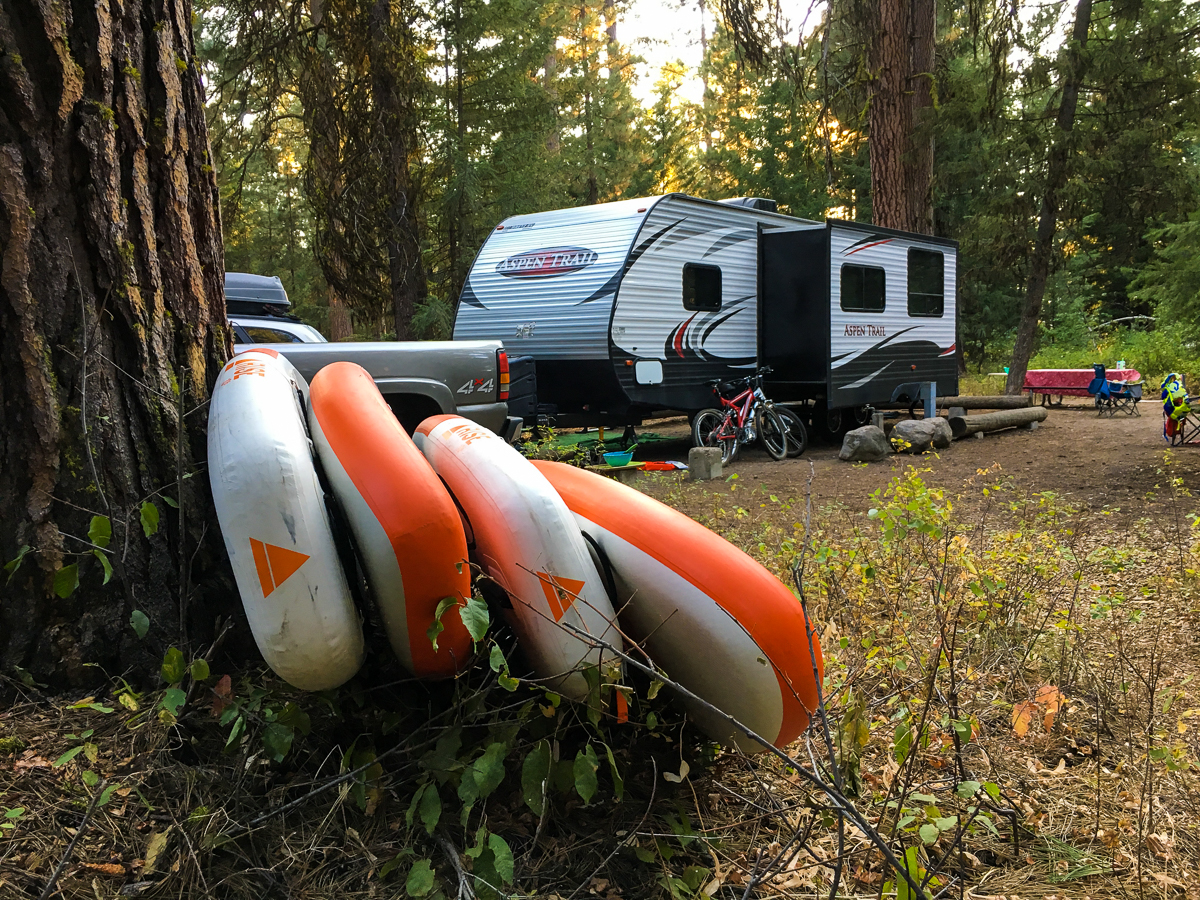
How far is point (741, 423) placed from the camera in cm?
1062

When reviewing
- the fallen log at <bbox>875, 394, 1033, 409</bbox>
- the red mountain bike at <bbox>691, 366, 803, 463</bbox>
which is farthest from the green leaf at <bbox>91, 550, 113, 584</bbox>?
the fallen log at <bbox>875, 394, 1033, 409</bbox>

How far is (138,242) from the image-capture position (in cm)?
247

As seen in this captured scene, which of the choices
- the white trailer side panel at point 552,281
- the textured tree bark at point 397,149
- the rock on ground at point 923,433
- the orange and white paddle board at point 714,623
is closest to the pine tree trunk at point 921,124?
the rock on ground at point 923,433

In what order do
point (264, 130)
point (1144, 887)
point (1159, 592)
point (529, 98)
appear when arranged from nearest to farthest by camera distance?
point (1144, 887) < point (1159, 592) < point (264, 130) < point (529, 98)

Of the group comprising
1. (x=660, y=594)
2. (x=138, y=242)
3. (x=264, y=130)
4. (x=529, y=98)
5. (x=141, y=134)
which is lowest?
(x=660, y=594)

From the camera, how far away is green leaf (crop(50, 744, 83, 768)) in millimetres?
1938

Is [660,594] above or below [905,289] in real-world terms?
below

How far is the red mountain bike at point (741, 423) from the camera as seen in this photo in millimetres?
10609

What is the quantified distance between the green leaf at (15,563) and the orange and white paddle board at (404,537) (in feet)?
2.38

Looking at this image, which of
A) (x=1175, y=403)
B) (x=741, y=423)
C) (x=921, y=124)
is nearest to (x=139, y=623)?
(x=741, y=423)

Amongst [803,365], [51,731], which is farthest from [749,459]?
[51,731]

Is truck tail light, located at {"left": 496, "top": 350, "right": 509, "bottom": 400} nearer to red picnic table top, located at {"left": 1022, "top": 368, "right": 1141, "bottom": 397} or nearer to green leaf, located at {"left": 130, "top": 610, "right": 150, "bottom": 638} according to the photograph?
green leaf, located at {"left": 130, "top": 610, "right": 150, "bottom": 638}

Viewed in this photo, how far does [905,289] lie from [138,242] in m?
11.8

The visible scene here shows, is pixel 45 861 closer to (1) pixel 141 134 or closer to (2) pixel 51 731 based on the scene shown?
(2) pixel 51 731
